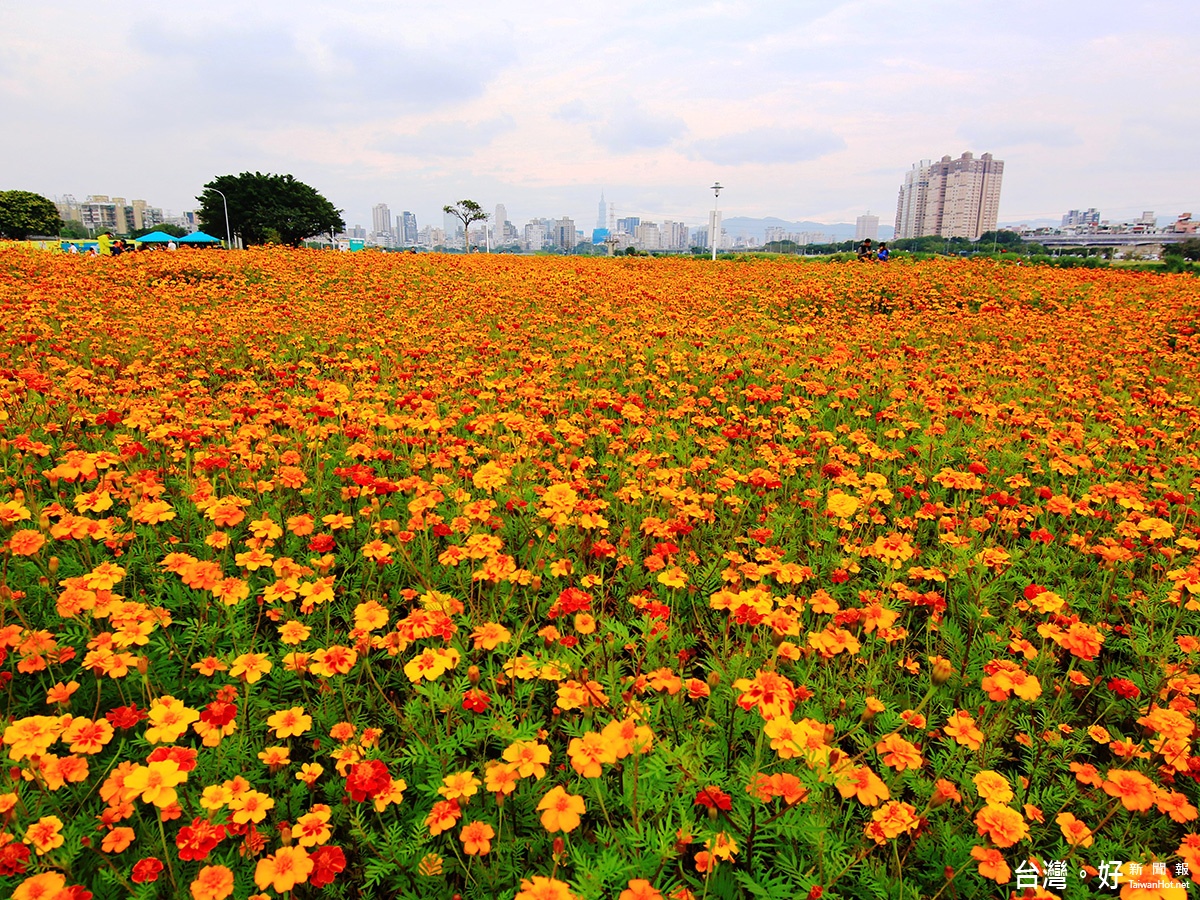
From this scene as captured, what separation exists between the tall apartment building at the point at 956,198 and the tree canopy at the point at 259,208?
12565cm

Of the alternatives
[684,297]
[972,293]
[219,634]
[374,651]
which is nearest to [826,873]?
[374,651]

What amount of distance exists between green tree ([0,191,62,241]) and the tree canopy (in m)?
18.4

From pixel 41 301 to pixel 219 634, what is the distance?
693 cm

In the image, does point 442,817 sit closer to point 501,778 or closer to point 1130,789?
point 501,778

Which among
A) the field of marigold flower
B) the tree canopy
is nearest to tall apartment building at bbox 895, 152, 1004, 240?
the tree canopy

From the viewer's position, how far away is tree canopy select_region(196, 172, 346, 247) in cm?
4328

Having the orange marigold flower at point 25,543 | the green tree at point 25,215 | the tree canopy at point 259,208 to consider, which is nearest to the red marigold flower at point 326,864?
the orange marigold flower at point 25,543

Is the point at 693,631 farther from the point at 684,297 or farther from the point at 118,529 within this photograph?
the point at 684,297

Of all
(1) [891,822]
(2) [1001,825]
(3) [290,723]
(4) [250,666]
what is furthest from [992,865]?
(4) [250,666]

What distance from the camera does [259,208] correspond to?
4322 centimetres

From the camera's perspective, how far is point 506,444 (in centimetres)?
377

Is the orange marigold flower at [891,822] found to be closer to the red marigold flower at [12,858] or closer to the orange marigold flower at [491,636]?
the orange marigold flower at [491,636]

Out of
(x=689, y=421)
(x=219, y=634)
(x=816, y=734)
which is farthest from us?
(x=689, y=421)

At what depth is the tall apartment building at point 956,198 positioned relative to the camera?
13288 centimetres
